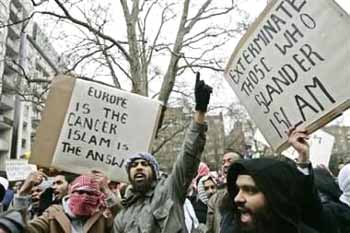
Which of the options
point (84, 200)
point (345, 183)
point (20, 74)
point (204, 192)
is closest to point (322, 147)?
point (204, 192)

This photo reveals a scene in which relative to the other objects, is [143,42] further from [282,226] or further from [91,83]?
[282,226]

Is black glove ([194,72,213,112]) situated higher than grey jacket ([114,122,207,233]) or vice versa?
black glove ([194,72,213,112])

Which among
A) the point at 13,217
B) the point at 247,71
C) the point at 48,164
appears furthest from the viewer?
the point at 48,164

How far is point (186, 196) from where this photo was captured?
4.20m

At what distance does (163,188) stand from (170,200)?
11cm

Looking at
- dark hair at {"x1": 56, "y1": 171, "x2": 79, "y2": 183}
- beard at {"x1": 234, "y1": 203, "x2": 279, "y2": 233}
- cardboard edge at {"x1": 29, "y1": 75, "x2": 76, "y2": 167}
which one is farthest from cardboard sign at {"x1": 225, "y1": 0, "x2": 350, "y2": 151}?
cardboard edge at {"x1": 29, "y1": 75, "x2": 76, "y2": 167}

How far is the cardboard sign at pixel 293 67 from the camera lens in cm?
333

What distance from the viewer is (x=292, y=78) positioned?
3.56 meters

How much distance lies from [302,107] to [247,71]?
55cm

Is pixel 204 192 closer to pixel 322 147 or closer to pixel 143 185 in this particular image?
pixel 322 147

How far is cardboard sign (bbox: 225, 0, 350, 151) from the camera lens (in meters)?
3.33

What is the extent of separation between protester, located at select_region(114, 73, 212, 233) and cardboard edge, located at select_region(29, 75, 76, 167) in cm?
129

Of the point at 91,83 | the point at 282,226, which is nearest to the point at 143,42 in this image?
the point at 91,83

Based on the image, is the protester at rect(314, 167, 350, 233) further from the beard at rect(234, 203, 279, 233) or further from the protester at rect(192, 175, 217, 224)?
the protester at rect(192, 175, 217, 224)
